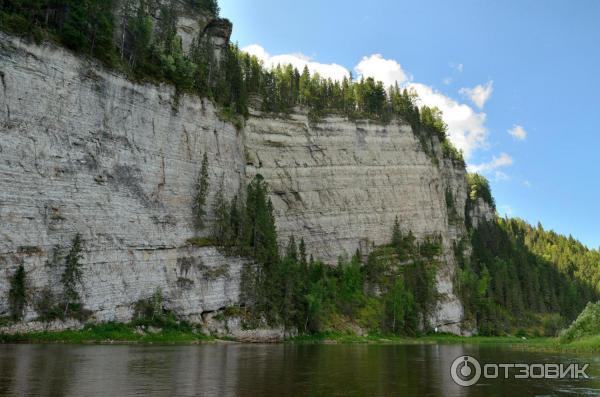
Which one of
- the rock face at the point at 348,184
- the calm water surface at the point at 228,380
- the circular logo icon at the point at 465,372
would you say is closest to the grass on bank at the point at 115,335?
the calm water surface at the point at 228,380

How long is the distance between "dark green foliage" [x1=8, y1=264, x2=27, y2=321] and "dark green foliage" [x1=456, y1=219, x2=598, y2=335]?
73857mm

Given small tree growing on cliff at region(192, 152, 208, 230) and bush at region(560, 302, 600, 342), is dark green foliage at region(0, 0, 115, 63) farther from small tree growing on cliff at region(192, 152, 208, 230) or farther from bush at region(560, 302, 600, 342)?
bush at region(560, 302, 600, 342)

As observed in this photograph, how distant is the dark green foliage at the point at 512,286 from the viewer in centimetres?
9806

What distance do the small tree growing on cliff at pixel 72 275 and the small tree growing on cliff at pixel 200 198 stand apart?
1729 cm

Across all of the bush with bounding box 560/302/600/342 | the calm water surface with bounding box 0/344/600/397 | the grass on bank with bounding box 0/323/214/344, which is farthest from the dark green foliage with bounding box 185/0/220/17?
the bush with bounding box 560/302/600/342

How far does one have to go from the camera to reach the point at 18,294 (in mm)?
42500

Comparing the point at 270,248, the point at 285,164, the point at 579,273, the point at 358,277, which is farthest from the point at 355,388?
the point at 579,273

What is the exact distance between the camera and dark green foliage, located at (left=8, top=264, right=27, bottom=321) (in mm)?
41875

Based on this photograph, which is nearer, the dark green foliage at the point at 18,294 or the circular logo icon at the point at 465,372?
the circular logo icon at the point at 465,372

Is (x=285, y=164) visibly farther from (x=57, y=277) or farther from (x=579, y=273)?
(x=579, y=273)

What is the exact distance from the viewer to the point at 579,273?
521 ft

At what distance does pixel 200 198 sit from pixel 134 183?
9005 millimetres

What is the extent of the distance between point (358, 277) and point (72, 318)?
47015mm

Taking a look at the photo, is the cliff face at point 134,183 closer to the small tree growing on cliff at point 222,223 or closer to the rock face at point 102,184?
the rock face at point 102,184
